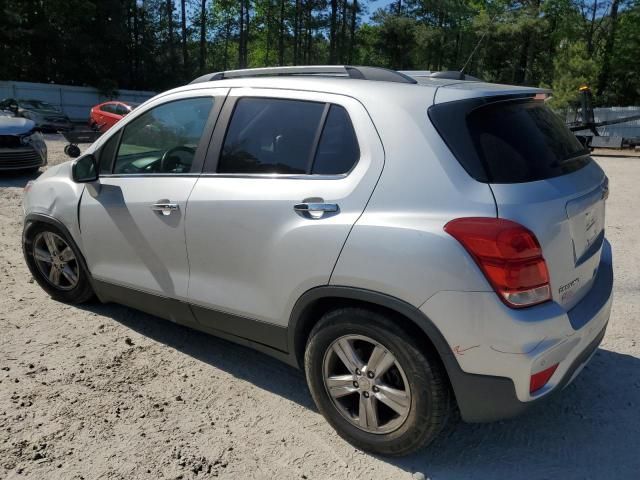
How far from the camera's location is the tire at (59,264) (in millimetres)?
4176

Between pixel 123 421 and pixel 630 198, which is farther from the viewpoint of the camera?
pixel 630 198

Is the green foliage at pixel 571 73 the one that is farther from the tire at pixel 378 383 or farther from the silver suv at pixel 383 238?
the tire at pixel 378 383

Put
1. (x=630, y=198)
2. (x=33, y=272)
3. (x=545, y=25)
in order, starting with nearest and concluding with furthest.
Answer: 1. (x=33, y=272)
2. (x=630, y=198)
3. (x=545, y=25)

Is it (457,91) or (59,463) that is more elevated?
(457,91)

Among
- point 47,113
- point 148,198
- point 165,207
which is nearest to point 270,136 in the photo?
point 165,207

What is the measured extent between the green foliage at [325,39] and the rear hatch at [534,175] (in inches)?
1145

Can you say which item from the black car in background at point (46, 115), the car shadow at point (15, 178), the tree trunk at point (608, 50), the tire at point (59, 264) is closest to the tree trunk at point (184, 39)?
the black car in background at point (46, 115)

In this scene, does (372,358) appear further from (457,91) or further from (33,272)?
(33,272)

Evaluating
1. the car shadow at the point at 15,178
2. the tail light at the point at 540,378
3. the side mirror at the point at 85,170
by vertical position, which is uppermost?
the side mirror at the point at 85,170

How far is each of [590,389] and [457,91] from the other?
6.77 feet

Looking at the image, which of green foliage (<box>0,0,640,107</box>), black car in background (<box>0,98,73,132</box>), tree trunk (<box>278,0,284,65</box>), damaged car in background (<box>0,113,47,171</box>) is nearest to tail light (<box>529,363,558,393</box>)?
damaged car in background (<box>0,113,47,171</box>)

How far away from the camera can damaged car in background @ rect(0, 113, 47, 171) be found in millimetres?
9758

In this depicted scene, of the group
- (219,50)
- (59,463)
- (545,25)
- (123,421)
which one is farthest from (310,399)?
(219,50)

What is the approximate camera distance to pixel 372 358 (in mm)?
2613
